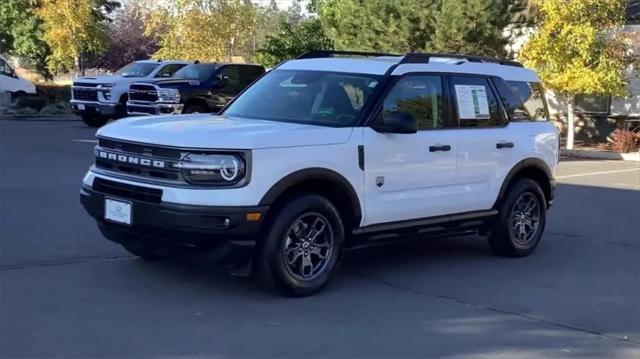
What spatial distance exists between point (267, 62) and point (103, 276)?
2595cm

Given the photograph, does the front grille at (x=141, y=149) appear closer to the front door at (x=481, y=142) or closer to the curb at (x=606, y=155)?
the front door at (x=481, y=142)

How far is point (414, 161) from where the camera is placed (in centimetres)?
744

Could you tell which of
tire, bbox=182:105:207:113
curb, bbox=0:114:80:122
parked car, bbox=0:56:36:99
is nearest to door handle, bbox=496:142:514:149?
tire, bbox=182:105:207:113

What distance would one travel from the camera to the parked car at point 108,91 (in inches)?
924

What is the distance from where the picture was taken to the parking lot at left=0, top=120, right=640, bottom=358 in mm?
5613

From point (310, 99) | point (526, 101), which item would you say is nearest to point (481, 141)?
point (526, 101)

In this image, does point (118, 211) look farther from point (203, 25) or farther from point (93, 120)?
point (203, 25)

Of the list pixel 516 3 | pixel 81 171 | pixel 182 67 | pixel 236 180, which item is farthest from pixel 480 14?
pixel 236 180

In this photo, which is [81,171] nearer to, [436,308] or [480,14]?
[436,308]

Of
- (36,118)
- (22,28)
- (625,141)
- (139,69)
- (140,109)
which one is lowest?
(625,141)

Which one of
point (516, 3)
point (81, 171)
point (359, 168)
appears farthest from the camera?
point (516, 3)

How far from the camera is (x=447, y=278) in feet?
25.3

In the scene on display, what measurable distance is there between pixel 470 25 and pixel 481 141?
14227 millimetres

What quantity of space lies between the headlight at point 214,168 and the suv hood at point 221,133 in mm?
80
